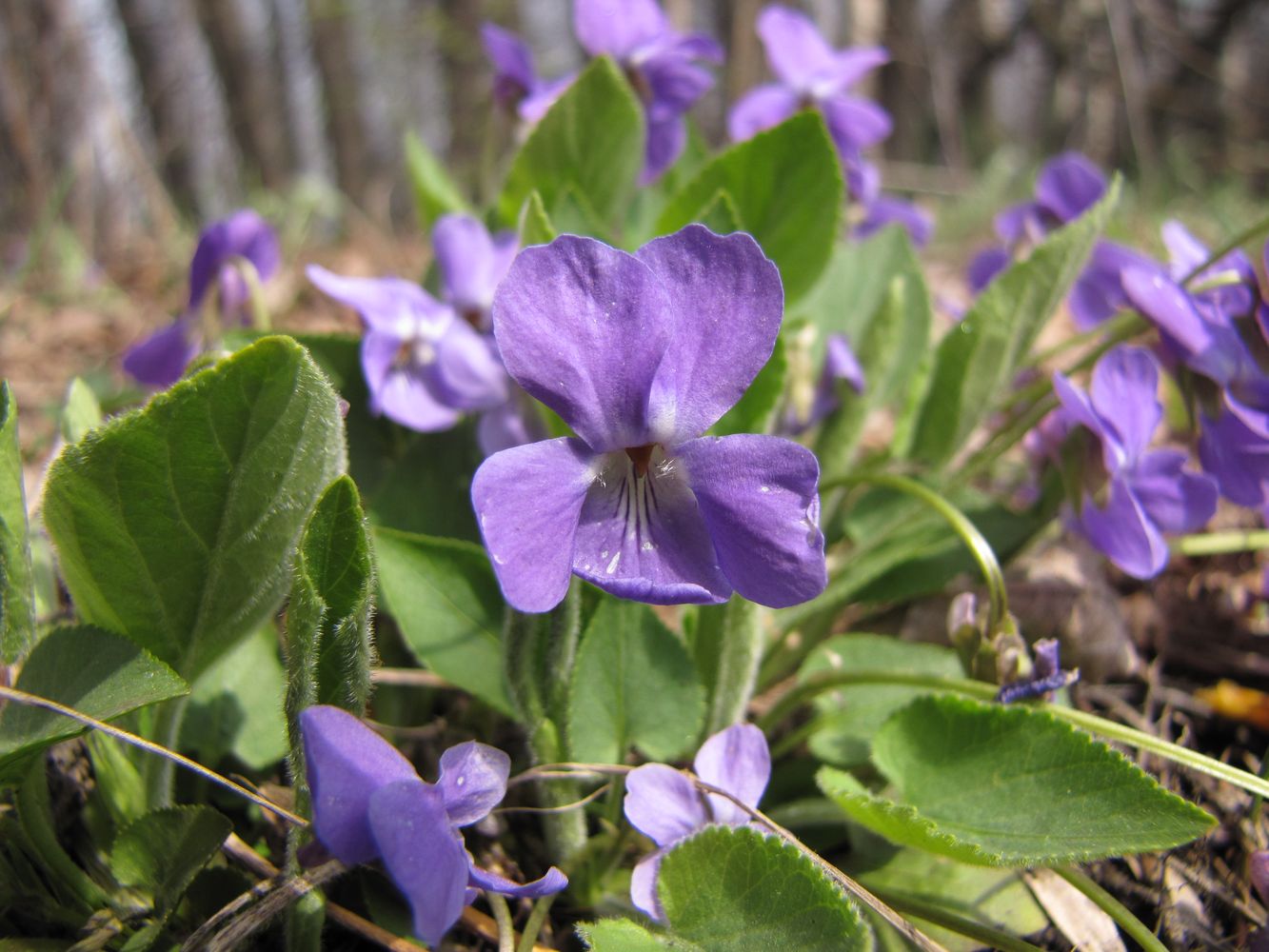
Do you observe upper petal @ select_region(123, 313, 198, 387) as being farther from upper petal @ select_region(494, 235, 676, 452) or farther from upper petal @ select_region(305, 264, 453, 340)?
upper petal @ select_region(494, 235, 676, 452)

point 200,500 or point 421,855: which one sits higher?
point 200,500

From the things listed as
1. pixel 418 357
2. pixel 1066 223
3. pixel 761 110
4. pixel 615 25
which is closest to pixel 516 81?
pixel 615 25

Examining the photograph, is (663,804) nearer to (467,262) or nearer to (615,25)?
(467,262)

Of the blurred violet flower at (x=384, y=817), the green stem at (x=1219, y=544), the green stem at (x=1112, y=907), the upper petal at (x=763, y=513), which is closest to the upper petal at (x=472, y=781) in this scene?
the blurred violet flower at (x=384, y=817)

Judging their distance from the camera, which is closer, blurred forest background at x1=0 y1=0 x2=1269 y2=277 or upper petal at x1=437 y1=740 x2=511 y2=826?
upper petal at x1=437 y1=740 x2=511 y2=826

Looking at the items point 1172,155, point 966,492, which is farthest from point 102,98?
point 1172,155

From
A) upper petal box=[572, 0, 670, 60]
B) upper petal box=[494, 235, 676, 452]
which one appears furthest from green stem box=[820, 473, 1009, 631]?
upper petal box=[572, 0, 670, 60]
